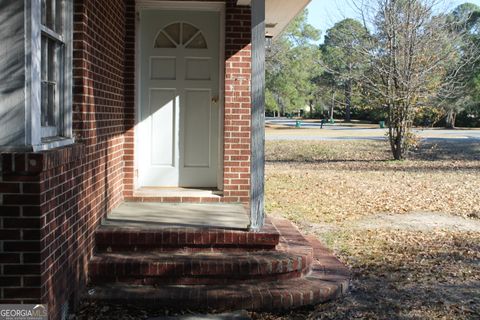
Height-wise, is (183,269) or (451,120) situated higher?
(451,120)

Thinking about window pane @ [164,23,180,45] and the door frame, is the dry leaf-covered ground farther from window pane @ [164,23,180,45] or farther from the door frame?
window pane @ [164,23,180,45]

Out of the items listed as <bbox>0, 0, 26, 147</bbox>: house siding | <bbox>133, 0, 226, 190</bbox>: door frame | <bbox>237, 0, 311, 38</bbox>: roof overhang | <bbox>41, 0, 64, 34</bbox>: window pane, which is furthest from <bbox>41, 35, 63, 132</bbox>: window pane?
<bbox>237, 0, 311, 38</bbox>: roof overhang

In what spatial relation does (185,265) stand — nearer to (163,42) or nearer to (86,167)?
(86,167)

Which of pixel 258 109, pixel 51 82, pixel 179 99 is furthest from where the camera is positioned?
pixel 179 99

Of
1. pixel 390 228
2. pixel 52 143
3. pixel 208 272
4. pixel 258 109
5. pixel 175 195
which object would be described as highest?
pixel 258 109

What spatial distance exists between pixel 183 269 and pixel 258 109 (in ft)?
5.62

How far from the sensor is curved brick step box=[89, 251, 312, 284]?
509 centimetres

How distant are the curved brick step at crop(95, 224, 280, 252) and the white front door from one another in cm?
222

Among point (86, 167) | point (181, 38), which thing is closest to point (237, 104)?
point (181, 38)

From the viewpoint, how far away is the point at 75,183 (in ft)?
15.1

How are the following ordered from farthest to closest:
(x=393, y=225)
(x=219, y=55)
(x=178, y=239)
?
1. (x=393, y=225)
2. (x=219, y=55)
3. (x=178, y=239)

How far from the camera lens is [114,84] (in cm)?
655

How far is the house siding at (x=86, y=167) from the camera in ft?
11.7

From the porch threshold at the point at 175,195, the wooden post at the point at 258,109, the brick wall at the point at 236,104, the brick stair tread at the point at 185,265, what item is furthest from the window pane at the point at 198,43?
the brick stair tread at the point at 185,265
